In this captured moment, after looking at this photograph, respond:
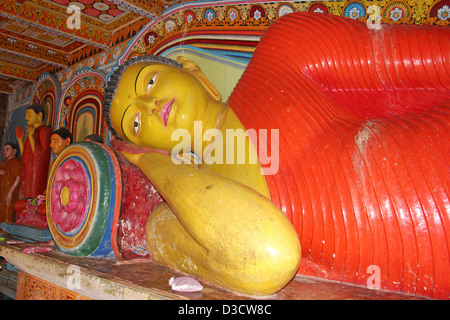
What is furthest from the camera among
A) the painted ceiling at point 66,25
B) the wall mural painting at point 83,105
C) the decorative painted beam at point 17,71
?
the decorative painted beam at point 17,71

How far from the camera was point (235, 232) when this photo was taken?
0.91m

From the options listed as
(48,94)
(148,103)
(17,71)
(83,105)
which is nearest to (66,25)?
(83,105)

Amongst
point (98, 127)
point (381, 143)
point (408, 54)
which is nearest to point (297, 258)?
point (381, 143)

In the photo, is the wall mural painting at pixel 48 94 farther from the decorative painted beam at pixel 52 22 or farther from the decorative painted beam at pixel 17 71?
the decorative painted beam at pixel 52 22

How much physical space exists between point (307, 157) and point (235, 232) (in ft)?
1.50

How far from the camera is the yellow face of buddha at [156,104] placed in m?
1.48

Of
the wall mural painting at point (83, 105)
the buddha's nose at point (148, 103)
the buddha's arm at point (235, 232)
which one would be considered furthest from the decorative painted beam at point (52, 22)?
the buddha's arm at point (235, 232)

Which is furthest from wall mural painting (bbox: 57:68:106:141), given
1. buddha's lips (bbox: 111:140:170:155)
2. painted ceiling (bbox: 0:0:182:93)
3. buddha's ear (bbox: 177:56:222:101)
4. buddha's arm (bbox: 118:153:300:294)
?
buddha's arm (bbox: 118:153:300:294)

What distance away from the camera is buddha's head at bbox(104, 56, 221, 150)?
4.86ft

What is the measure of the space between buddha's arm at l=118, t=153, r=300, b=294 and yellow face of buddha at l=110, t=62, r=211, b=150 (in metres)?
0.42

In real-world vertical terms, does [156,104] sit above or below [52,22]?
below

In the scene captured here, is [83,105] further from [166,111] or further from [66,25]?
[166,111]

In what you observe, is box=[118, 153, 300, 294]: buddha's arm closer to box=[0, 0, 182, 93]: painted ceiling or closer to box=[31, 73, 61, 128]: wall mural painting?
box=[0, 0, 182, 93]: painted ceiling

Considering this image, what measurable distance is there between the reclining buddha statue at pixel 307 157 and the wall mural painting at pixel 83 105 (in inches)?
83.3
